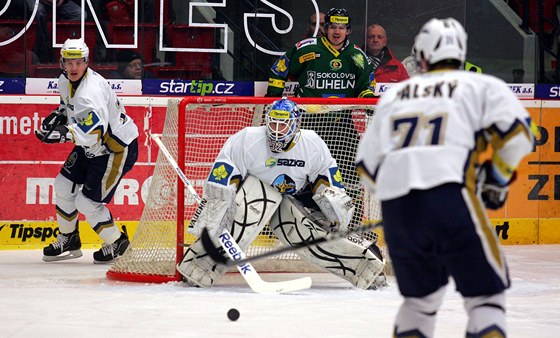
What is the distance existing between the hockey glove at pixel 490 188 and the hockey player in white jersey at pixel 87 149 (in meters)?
3.49

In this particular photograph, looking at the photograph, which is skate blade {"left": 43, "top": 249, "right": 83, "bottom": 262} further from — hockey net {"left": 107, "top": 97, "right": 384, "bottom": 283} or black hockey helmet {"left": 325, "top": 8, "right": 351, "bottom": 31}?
black hockey helmet {"left": 325, "top": 8, "right": 351, "bottom": 31}

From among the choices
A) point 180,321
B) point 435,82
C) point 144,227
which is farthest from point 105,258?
point 435,82

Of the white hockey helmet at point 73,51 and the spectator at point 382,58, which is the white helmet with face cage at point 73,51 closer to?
the white hockey helmet at point 73,51

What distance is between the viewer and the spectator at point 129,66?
7836mm

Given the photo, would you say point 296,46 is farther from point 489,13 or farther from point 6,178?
point 6,178

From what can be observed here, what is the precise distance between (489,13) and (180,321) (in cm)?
406

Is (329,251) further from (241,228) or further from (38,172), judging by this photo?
(38,172)

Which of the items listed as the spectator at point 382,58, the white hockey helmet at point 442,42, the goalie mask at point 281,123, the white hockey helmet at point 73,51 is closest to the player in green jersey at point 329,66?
the spectator at point 382,58

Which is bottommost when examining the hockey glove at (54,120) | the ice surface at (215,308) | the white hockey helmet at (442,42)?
the ice surface at (215,308)

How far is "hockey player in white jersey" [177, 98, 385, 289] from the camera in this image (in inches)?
235

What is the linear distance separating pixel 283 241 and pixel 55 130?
4.91ft

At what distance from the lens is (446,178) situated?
11.3 ft

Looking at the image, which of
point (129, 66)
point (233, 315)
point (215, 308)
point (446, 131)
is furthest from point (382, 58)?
point (446, 131)

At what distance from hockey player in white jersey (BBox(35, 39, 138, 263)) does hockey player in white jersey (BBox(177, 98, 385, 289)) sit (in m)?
1.06
